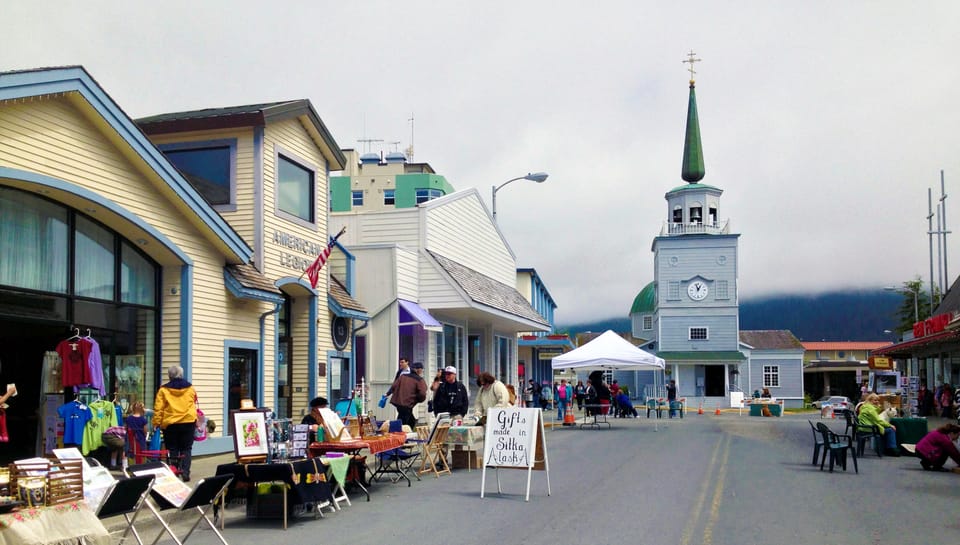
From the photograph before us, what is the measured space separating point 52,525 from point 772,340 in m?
77.5

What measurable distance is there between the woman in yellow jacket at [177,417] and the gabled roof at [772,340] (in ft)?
214

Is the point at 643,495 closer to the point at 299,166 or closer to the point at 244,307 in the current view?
the point at 244,307

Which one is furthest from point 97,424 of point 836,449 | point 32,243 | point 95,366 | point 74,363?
point 836,449

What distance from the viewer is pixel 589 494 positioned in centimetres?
1284

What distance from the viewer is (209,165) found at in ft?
61.0

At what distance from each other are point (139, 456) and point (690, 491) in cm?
788

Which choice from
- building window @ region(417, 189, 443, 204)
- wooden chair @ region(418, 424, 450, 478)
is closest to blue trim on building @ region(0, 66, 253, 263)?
wooden chair @ region(418, 424, 450, 478)

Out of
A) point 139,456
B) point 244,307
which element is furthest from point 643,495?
point 244,307

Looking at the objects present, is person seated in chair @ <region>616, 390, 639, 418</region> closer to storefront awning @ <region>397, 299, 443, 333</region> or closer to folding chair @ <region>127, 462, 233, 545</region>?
storefront awning @ <region>397, 299, 443, 333</region>

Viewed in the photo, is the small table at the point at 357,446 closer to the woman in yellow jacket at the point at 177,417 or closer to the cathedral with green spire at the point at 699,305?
the woman in yellow jacket at the point at 177,417

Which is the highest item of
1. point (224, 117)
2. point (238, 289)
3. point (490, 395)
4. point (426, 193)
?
point (426, 193)

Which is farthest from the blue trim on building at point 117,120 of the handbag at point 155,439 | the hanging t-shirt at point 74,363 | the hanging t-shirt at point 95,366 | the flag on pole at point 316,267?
the handbag at point 155,439

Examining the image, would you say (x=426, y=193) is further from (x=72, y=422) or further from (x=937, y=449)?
(x=72, y=422)

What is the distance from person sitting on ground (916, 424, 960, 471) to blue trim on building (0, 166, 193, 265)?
43.1ft
